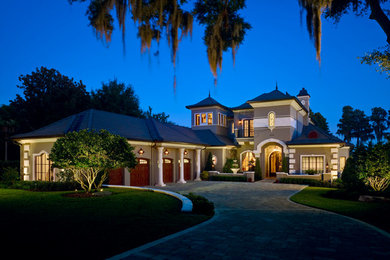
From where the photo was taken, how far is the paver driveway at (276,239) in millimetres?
5328

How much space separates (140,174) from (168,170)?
3.36 m

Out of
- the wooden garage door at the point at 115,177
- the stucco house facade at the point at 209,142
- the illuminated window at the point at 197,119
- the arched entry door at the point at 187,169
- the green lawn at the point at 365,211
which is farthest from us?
the illuminated window at the point at 197,119

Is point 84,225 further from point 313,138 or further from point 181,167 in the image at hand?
point 313,138

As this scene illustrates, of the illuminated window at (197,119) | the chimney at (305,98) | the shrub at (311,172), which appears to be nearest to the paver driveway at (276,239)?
the shrub at (311,172)

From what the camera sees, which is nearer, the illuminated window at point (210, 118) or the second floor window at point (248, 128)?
the second floor window at point (248, 128)

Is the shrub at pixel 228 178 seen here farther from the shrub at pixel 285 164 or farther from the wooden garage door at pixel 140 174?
the wooden garage door at pixel 140 174

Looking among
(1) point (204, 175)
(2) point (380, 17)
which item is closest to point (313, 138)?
(1) point (204, 175)

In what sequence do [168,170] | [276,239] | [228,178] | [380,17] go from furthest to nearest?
[228,178]
[168,170]
[380,17]
[276,239]

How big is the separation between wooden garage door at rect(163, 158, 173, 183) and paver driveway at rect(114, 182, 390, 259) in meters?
13.1

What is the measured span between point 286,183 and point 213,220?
Answer: 580 inches

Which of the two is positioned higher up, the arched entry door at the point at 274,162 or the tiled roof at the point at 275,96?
the tiled roof at the point at 275,96

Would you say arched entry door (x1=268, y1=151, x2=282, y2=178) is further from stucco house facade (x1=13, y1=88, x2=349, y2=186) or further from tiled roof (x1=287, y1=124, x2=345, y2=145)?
tiled roof (x1=287, y1=124, x2=345, y2=145)

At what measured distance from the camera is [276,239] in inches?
252

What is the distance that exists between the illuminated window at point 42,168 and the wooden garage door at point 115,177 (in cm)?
376
